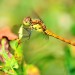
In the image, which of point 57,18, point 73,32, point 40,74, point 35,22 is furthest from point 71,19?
point 35,22

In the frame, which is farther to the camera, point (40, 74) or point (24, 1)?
point (24, 1)

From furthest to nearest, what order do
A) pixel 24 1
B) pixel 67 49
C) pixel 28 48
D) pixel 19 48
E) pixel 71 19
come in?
pixel 24 1 → pixel 71 19 → pixel 28 48 → pixel 67 49 → pixel 19 48

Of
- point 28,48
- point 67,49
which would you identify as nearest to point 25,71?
point 67,49

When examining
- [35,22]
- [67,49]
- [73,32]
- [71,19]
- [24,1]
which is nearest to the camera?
[35,22]

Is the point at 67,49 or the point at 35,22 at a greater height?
the point at 35,22

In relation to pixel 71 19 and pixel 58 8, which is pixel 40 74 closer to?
pixel 71 19

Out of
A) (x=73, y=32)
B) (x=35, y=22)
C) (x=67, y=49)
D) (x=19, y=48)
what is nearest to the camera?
(x=19, y=48)

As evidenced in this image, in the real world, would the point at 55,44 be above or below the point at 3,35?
below

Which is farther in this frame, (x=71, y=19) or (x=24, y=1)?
(x=24, y=1)

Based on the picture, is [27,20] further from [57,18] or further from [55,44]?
[57,18]
